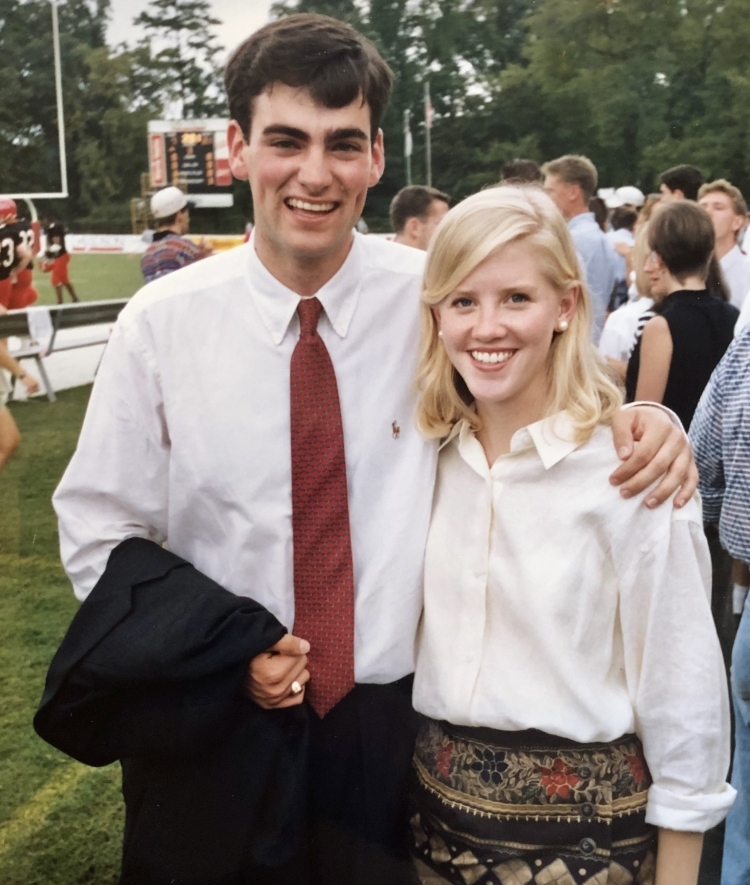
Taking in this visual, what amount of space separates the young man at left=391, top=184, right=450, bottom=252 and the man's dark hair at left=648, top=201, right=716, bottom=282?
86.9 inches

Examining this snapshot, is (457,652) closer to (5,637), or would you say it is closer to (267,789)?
(267,789)

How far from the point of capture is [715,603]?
3.65 meters

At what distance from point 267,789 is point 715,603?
271 cm

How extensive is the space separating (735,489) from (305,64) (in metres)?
1.27

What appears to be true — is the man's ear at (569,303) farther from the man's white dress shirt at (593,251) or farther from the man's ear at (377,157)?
the man's white dress shirt at (593,251)

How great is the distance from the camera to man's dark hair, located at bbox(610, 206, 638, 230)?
7766 mm

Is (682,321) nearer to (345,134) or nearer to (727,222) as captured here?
(727,222)

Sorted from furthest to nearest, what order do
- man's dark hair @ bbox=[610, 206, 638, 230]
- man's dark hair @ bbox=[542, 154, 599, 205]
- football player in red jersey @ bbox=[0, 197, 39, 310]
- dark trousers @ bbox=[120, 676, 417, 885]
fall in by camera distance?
man's dark hair @ bbox=[610, 206, 638, 230] → man's dark hair @ bbox=[542, 154, 599, 205] → football player in red jersey @ bbox=[0, 197, 39, 310] → dark trousers @ bbox=[120, 676, 417, 885]

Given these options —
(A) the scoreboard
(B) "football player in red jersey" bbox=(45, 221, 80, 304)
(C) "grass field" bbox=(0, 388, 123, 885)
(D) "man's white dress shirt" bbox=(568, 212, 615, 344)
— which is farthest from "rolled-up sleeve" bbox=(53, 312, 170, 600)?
(B) "football player in red jersey" bbox=(45, 221, 80, 304)

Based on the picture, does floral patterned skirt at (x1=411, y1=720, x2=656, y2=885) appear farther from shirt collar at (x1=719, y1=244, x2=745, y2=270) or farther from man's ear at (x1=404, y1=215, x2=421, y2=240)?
man's ear at (x1=404, y1=215, x2=421, y2=240)

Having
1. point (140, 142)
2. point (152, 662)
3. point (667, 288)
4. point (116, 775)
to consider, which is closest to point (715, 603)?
point (667, 288)

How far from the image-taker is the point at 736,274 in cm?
470

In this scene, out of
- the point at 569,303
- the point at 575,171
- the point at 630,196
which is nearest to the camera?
the point at 569,303

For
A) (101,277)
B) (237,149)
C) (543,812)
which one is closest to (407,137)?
(237,149)
